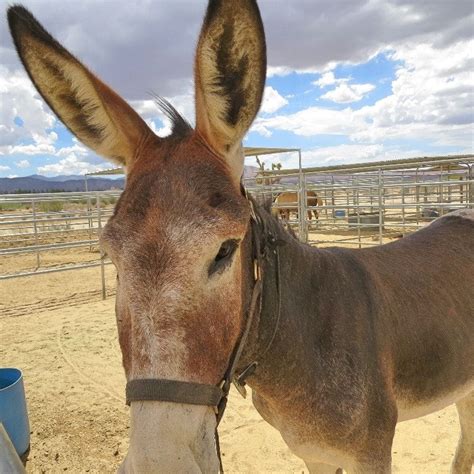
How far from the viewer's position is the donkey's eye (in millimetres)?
1564

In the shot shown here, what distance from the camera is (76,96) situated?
6.33ft

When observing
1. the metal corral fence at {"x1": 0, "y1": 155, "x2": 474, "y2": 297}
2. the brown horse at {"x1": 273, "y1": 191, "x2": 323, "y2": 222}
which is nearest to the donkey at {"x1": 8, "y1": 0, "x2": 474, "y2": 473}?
the metal corral fence at {"x1": 0, "y1": 155, "x2": 474, "y2": 297}

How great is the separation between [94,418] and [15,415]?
117cm

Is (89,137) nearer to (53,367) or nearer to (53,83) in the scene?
(53,83)

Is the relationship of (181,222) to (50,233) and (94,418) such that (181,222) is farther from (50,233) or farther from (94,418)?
(50,233)

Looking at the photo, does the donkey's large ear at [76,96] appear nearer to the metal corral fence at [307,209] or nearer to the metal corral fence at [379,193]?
the metal corral fence at [379,193]

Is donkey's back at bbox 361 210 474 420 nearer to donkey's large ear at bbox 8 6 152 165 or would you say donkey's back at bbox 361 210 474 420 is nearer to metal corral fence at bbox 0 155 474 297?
donkey's large ear at bbox 8 6 152 165

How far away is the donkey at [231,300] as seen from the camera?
1393 millimetres

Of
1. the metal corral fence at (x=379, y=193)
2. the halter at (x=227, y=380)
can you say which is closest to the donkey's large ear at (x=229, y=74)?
the halter at (x=227, y=380)

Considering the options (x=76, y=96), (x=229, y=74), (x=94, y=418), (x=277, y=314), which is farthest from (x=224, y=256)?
(x=94, y=418)

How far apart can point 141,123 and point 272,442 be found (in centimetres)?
352

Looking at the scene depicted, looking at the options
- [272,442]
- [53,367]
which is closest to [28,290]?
[53,367]

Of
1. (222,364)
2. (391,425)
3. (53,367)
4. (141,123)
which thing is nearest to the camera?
(222,364)

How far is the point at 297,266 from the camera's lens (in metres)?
2.25
